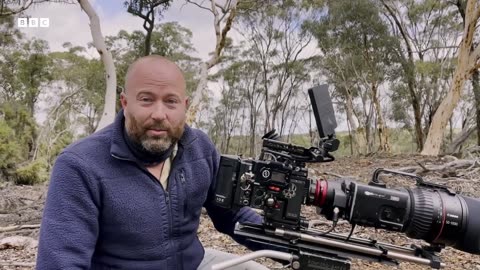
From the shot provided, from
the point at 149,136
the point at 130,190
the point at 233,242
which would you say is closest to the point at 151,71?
the point at 149,136

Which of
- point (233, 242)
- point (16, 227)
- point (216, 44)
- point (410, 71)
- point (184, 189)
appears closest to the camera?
point (184, 189)

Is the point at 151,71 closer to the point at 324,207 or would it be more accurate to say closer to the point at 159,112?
the point at 159,112

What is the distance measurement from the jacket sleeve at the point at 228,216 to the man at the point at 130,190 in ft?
0.51

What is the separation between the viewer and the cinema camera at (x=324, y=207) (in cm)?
140

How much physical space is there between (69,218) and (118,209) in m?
0.14

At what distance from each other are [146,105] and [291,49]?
17878mm

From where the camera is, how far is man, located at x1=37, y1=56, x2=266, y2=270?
1292 millimetres

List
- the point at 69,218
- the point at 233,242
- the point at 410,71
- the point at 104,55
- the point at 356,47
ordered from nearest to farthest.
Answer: the point at 69,218, the point at 233,242, the point at 104,55, the point at 410,71, the point at 356,47

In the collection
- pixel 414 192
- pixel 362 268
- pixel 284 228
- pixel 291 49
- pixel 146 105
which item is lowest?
pixel 362 268

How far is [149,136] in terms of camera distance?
55.4 inches

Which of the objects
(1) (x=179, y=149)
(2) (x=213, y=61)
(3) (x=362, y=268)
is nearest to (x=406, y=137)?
(2) (x=213, y=61)

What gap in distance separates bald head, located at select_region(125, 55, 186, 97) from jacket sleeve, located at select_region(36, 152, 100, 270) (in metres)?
0.28

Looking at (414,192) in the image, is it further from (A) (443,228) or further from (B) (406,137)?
(B) (406,137)

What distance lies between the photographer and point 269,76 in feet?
64.5
